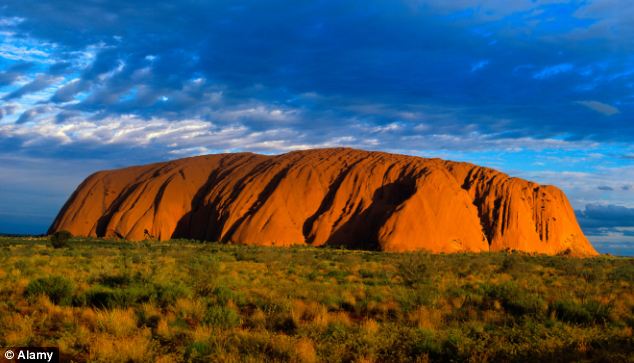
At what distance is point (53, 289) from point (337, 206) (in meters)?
39.4

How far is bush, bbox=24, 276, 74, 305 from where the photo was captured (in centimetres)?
1348

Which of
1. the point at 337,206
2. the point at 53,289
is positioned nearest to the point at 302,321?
the point at 53,289

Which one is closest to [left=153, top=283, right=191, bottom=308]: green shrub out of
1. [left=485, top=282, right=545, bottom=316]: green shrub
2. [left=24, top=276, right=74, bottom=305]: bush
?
[left=24, top=276, right=74, bottom=305]: bush

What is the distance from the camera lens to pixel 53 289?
1374cm

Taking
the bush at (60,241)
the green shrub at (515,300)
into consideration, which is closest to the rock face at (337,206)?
the bush at (60,241)

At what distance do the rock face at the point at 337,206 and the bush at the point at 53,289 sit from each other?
34.0m

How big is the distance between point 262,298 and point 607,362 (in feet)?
29.8

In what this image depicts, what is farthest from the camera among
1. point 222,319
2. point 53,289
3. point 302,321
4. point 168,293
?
point 53,289

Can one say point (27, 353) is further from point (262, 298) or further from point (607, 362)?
point (607, 362)

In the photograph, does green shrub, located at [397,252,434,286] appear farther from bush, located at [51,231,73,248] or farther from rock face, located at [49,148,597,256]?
bush, located at [51,231,73,248]

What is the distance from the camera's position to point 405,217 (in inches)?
1855

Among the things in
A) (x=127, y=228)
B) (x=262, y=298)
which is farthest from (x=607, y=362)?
(x=127, y=228)

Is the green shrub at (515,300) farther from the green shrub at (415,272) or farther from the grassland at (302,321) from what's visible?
the green shrub at (415,272)

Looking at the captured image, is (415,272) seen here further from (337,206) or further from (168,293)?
(337,206)
